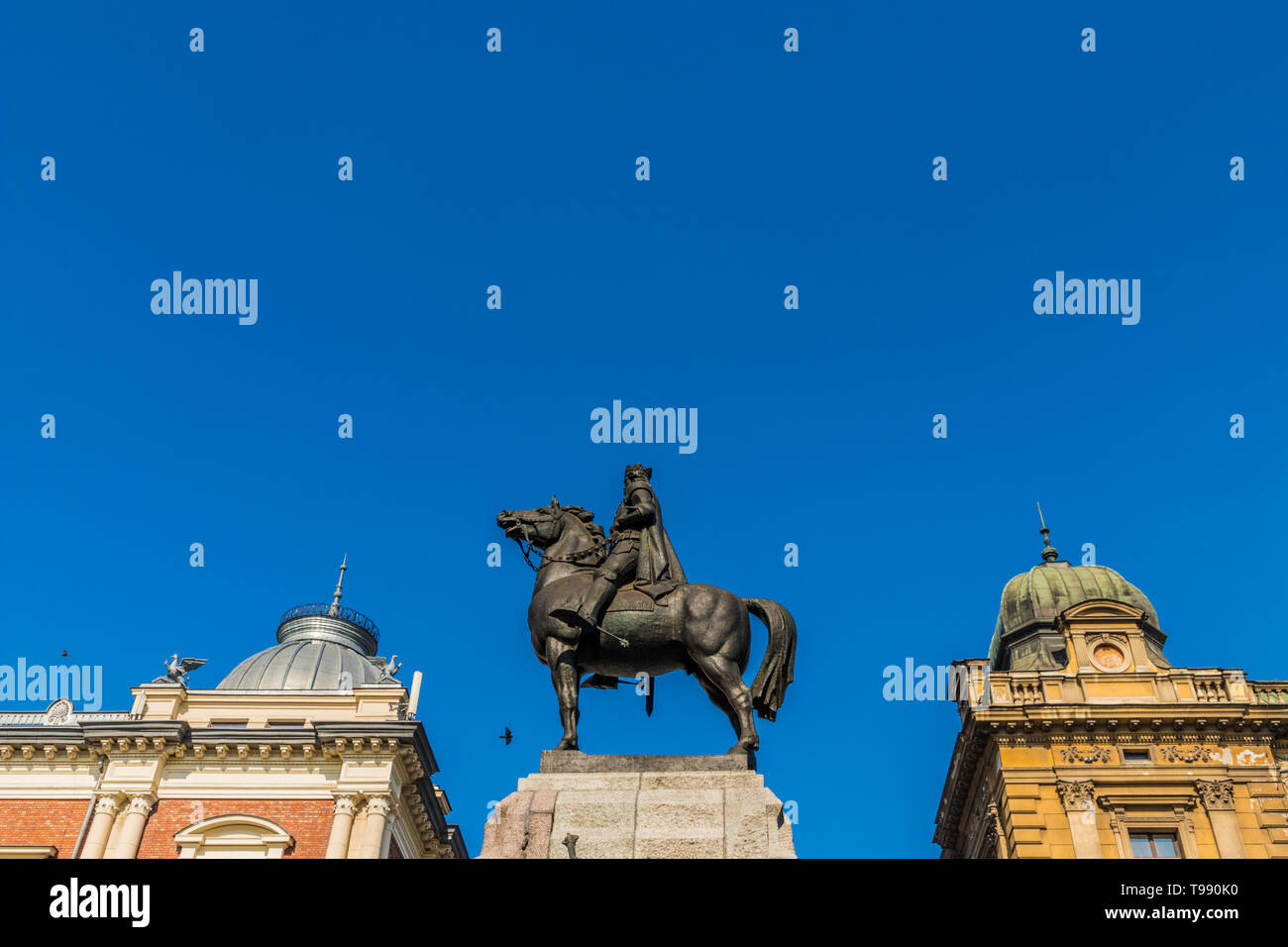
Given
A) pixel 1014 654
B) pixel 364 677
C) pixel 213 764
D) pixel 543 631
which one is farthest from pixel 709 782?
pixel 1014 654

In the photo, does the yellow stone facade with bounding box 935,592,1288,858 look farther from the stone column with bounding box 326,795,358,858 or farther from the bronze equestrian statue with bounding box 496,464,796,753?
the bronze equestrian statue with bounding box 496,464,796,753

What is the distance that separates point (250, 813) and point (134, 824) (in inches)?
125

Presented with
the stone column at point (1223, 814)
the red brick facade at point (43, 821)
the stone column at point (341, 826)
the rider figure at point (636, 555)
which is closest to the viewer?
the rider figure at point (636, 555)

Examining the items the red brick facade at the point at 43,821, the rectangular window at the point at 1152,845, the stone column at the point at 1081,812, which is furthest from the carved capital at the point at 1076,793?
the red brick facade at the point at 43,821

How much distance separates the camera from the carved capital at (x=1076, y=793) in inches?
1256

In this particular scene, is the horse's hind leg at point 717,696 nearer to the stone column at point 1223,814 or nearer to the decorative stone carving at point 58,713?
the stone column at point 1223,814

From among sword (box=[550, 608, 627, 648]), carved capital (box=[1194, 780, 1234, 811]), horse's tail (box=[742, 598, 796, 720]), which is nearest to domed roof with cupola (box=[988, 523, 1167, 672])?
carved capital (box=[1194, 780, 1234, 811])

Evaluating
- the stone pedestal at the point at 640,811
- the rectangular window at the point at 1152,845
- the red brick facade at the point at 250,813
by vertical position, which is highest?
the red brick facade at the point at 250,813

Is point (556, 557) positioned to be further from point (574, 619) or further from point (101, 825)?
point (101, 825)

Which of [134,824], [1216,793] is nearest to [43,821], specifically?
[134,824]

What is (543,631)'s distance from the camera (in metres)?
12.1

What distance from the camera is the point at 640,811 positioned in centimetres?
1065

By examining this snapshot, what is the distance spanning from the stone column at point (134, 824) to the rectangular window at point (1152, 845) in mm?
28033
